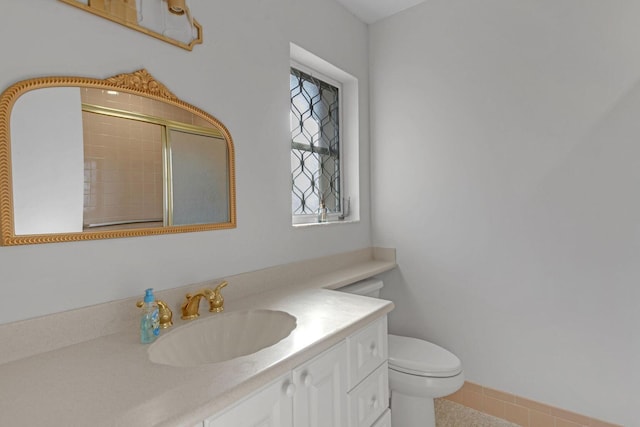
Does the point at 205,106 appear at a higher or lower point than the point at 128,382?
higher

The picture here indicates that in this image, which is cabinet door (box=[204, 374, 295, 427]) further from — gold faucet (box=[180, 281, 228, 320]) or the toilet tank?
the toilet tank

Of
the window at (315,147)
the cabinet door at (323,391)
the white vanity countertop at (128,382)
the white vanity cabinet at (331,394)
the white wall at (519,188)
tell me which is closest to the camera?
the white vanity countertop at (128,382)

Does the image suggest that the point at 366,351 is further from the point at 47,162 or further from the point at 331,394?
the point at 47,162

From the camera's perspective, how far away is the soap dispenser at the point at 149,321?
0.90 meters

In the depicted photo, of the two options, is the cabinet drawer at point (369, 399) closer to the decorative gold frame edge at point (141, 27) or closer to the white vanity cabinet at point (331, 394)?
the white vanity cabinet at point (331, 394)

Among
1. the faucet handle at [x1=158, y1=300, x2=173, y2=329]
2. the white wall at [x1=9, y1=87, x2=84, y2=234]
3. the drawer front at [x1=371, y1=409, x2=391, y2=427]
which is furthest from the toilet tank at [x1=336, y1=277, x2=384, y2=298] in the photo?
the white wall at [x1=9, y1=87, x2=84, y2=234]

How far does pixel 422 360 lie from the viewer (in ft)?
4.99

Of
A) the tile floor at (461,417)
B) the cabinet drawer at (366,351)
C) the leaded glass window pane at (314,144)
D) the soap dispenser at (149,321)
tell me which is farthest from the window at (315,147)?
the tile floor at (461,417)

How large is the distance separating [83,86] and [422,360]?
5.66 feet

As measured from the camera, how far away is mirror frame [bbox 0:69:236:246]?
0.80 m

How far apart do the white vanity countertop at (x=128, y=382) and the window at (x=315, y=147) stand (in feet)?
3.50

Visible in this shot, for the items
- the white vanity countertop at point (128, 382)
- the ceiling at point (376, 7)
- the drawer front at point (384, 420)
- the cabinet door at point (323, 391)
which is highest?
the ceiling at point (376, 7)

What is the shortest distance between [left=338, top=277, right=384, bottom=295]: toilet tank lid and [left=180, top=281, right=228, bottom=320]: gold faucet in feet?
2.45

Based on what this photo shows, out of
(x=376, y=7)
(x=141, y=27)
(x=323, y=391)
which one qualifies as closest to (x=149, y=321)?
(x=323, y=391)
